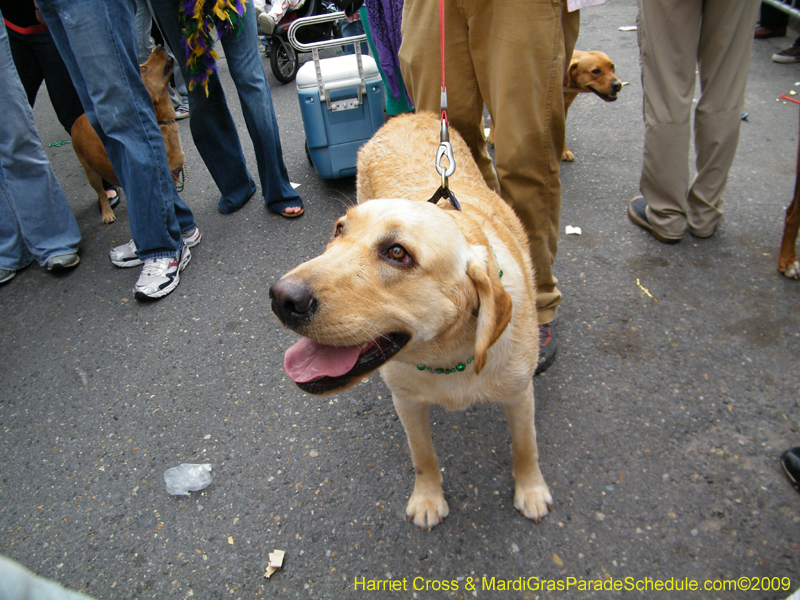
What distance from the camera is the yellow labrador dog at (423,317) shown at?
1351 millimetres

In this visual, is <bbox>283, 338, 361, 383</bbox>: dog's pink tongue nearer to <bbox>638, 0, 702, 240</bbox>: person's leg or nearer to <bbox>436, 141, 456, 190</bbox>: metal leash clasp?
<bbox>436, 141, 456, 190</bbox>: metal leash clasp

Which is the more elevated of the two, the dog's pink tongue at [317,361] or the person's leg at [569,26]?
the person's leg at [569,26]

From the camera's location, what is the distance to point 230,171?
4141 millimetres

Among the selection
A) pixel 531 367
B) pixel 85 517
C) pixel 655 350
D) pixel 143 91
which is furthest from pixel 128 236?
pixel 655 350

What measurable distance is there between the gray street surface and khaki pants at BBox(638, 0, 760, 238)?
0.87 ft

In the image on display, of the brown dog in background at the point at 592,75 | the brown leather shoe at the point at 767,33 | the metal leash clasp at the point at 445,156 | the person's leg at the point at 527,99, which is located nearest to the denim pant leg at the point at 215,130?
the person's leg at the point at 527,99

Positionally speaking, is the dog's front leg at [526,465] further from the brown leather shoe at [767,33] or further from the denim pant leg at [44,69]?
the brown leather shoe at [767,33]

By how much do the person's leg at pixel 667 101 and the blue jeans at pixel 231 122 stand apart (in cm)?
264

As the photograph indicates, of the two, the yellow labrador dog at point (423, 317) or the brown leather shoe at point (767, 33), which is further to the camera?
the brown leather shoe at point (767, 33)

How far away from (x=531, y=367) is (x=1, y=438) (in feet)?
8.97

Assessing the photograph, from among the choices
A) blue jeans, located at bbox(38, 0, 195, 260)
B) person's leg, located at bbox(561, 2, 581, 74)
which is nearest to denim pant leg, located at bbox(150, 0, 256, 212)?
blue jeans, located at bbox(38, 0, 195, 260)

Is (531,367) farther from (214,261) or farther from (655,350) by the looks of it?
(214,261)

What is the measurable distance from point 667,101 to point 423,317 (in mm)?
2581

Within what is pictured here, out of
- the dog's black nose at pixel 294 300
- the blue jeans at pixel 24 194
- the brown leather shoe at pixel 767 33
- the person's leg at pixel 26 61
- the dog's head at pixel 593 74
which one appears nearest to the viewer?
A: the dog's black nose at pixel 294 300
